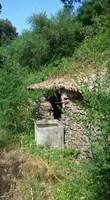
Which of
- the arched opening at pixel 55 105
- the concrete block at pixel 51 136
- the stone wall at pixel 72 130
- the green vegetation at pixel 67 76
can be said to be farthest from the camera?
the arched opening at pixel 55 105

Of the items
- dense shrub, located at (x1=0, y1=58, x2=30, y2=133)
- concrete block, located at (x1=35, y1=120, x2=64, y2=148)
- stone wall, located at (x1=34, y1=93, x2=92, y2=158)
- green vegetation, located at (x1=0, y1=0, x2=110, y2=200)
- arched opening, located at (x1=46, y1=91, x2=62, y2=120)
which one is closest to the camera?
green vegetation, located at (x1=0, y1=0, x2=110, y2=200)

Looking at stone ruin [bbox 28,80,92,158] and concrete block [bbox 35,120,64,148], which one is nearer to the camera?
stone ruin [bbox 28,80,92,158]

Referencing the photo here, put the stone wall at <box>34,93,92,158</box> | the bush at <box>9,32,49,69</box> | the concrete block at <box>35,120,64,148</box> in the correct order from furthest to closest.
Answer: the bush at <box>9,32,49,69</box>, the concrete block at <box>35,120,64,148</box>, the stone wall at <box>34,93,92,158</box>

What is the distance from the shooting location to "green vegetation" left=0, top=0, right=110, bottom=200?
8.84 m

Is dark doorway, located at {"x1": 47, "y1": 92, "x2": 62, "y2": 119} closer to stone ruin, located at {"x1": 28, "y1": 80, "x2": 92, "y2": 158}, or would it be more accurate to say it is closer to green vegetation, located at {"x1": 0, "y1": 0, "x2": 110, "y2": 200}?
stone ruin, located at {"x1": 28, "y1": 80, "x2": 92, "y2": 158}

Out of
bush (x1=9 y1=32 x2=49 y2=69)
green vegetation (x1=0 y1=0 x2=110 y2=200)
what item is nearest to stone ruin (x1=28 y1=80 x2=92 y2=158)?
green vegetation (x1=0 y1=0 x2=110 y2=200)

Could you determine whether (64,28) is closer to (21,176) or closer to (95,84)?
(21,176)

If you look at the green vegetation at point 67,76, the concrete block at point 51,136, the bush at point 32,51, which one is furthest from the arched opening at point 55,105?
the bush at point 32,51

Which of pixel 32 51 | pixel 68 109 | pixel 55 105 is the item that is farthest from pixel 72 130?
pixel 32 51

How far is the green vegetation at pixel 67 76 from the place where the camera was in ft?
29.0

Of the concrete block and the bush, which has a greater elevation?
the bush

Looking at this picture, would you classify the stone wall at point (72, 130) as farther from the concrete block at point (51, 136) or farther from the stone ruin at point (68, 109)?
the concrete block at point (51, 136)

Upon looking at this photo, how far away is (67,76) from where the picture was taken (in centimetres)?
1717

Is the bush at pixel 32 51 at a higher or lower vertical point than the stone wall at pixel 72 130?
higher
